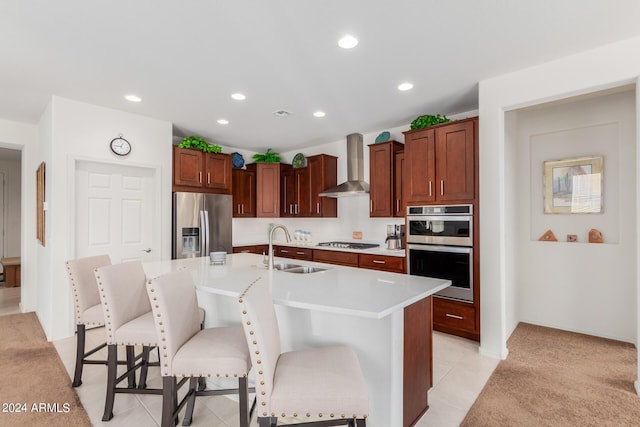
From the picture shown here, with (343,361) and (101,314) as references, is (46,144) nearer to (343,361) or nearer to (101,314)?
(101,314)

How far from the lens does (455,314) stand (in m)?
3.38

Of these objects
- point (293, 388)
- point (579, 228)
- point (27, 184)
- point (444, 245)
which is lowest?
point (293, 388)

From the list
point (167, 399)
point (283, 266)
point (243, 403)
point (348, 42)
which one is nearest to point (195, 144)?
point (283, 266)

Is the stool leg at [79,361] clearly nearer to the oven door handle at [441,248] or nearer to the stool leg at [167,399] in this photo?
the stool leg at [167,399]

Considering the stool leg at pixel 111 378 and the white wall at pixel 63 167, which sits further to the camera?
the white wall at pixel 63 167

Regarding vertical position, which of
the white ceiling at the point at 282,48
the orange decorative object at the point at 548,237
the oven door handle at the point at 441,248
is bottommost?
the oven door handle at the point at 441,248

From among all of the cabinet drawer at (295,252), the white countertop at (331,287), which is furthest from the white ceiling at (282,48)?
the cabinet drawer at (295,252)

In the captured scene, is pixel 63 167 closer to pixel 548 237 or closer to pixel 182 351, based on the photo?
pixel 182 351

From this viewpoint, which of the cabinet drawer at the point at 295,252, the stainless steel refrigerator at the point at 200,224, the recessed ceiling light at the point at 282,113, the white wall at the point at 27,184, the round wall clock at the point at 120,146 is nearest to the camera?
the round wall clock at the point at 120,146

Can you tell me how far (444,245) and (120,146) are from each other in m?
3.89

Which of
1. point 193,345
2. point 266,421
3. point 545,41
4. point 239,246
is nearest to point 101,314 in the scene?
point 193,345

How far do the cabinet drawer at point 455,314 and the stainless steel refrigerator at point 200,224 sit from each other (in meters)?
3.04

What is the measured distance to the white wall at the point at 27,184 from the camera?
421cm

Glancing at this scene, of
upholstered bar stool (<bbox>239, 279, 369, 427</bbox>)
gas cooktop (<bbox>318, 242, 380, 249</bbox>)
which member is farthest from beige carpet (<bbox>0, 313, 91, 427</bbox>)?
gas cooktop (<bbox>318, 242, 380, 249</bbox>)
